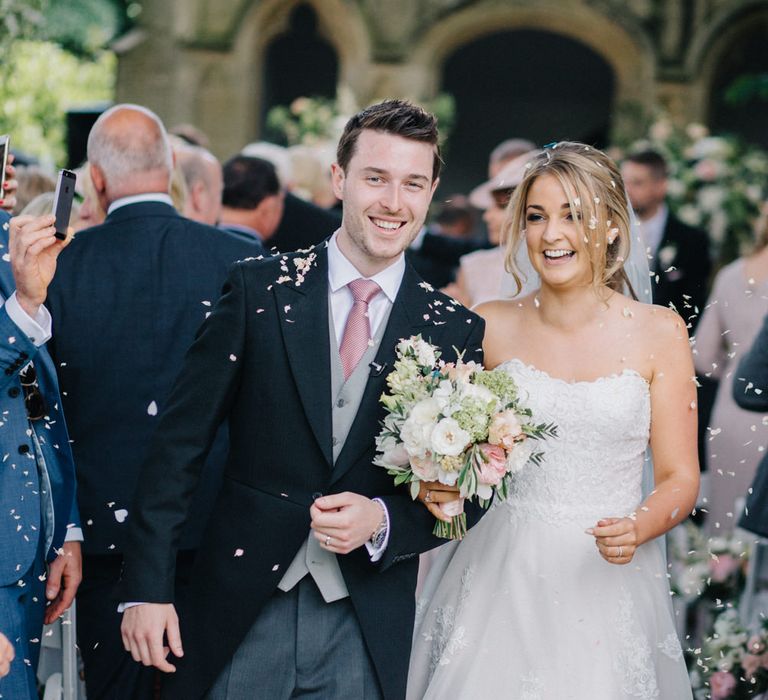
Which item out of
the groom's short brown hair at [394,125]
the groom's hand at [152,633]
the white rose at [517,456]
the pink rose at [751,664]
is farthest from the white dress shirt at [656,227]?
the groom's hand at [152,633]

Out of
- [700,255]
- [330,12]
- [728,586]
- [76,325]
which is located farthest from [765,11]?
[76,325]

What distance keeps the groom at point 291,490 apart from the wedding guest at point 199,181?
2.74 m

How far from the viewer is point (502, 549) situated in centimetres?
401

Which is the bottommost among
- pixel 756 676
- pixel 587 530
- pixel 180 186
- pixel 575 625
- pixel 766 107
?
pixel 756 676

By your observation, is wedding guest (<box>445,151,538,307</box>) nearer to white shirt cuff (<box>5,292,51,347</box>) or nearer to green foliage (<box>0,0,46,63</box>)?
green foliage (<box>0,0,46,63</box>)

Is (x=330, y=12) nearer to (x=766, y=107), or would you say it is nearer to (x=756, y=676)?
(x=766, y=107)

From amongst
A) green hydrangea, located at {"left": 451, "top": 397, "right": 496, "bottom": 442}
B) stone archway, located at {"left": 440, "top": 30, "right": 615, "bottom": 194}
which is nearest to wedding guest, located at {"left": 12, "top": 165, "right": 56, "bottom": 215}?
green hydrangea, located at {"left": 451, "top": 397, "right": 496, "bottom": 442}

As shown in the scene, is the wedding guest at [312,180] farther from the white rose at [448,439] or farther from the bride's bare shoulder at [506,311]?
the white rose at [448,439]

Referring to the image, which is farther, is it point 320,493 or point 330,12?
point 330,12

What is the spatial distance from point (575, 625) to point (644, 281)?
1.21 metres

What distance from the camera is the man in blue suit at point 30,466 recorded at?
3.34 m

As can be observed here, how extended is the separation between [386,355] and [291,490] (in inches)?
16.9

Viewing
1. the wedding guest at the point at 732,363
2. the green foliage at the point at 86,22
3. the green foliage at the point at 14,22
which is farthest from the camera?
the green foliage at the point at 86,22

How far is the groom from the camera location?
3271 millimetres
